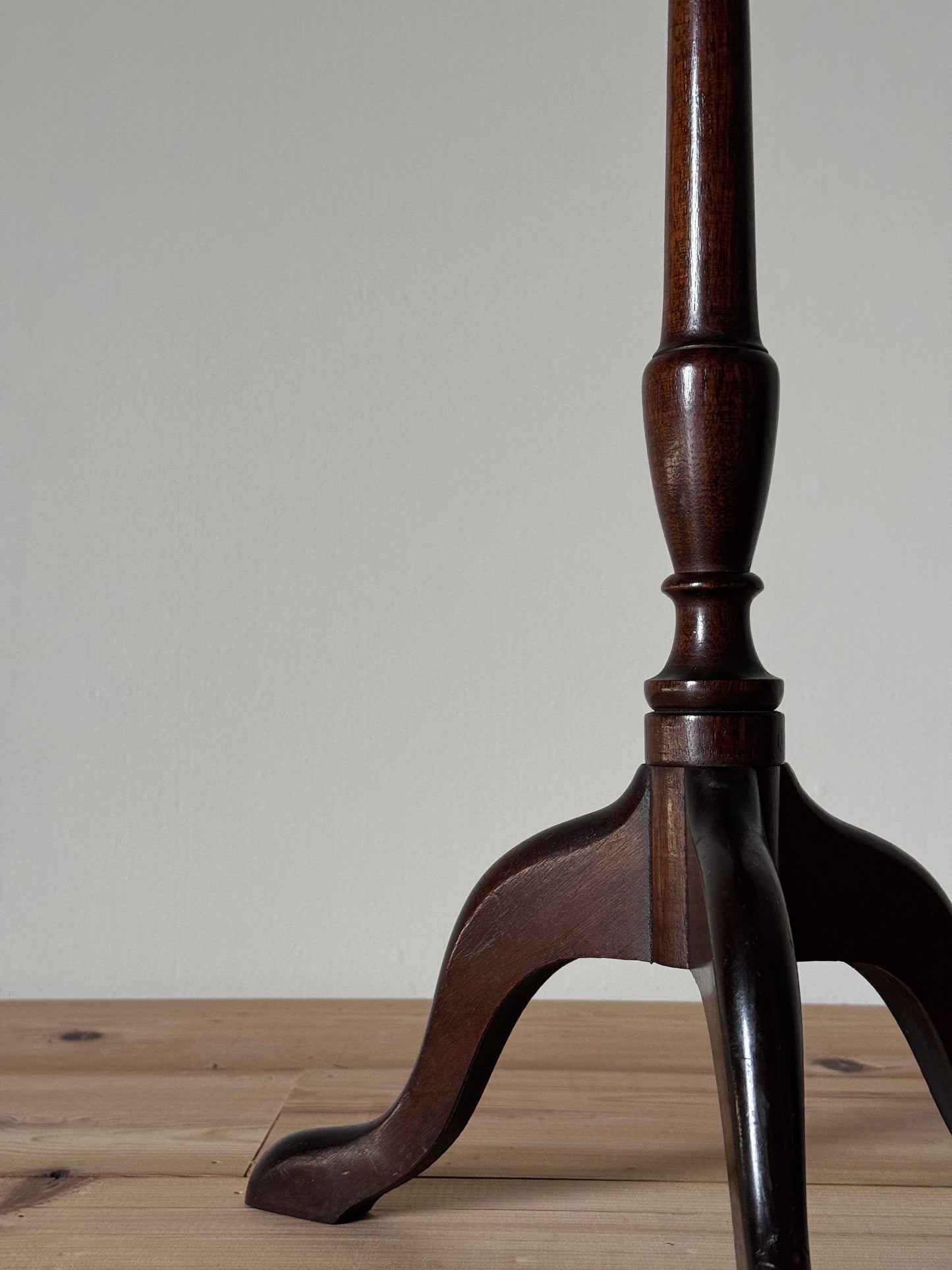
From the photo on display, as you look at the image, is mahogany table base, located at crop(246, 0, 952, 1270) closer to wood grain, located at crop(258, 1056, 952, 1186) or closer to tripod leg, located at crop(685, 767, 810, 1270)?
tripod leg, located at crop(685, 767, 810, 1270)

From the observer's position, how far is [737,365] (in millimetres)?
545

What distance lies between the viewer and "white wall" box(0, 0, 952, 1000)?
114cm

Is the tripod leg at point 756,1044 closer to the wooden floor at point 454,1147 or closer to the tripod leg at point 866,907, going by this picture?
the tripod leg at point 866,907

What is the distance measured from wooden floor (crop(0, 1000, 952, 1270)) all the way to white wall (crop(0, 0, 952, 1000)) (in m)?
0.16

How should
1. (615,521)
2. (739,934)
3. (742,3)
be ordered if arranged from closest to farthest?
1. (739,934)
2. (742,3)
3. (615,521)

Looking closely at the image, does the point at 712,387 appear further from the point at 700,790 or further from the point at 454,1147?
the point at 454,1147

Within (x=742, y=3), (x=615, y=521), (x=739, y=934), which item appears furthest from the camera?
(x=615, y=521)

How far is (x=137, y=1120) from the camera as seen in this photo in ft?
2.59

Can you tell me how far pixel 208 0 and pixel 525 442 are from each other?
52cm

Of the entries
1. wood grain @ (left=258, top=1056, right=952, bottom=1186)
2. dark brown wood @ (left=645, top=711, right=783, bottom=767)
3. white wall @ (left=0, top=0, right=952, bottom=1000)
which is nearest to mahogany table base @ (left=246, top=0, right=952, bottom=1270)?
dark brown wood @ (left=645, top=711, right=783, bottom=767)

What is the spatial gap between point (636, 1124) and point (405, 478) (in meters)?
0.61

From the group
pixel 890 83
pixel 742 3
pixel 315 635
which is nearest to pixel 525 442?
pixel 315 635

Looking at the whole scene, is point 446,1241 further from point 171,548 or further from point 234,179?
point 234,179

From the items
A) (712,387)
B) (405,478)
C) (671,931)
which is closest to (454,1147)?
(671,931)
